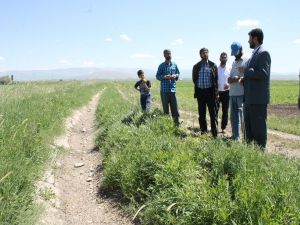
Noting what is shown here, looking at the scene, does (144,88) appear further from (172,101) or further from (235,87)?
(235,87)

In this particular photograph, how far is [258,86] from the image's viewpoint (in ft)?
22.5

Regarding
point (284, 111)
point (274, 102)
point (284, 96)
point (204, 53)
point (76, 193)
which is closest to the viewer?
point (76, 193)

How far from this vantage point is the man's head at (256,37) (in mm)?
6785

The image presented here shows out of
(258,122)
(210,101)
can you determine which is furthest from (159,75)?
(258,122)

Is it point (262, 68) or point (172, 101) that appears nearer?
point (262, 68)

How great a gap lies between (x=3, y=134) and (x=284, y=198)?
473 centimetres

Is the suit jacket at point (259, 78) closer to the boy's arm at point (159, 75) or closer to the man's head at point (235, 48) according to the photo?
the man's head at point (235, 48)

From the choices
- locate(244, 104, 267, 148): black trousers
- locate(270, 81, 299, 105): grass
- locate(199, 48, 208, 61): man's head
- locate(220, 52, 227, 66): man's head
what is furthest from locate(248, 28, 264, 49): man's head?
locate(270, 81, 299, 105): grass

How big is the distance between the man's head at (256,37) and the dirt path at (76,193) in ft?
12.3

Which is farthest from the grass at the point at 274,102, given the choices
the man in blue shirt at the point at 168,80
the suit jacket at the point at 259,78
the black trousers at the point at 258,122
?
the suit jacket at the point at 259,78

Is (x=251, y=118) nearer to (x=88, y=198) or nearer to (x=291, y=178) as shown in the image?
(x=291, y=178)

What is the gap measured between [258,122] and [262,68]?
0.97 meters

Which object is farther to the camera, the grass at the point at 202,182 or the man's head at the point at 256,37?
the man's head at the point at 256,37

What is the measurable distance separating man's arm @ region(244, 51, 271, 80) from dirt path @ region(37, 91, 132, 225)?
332cm
